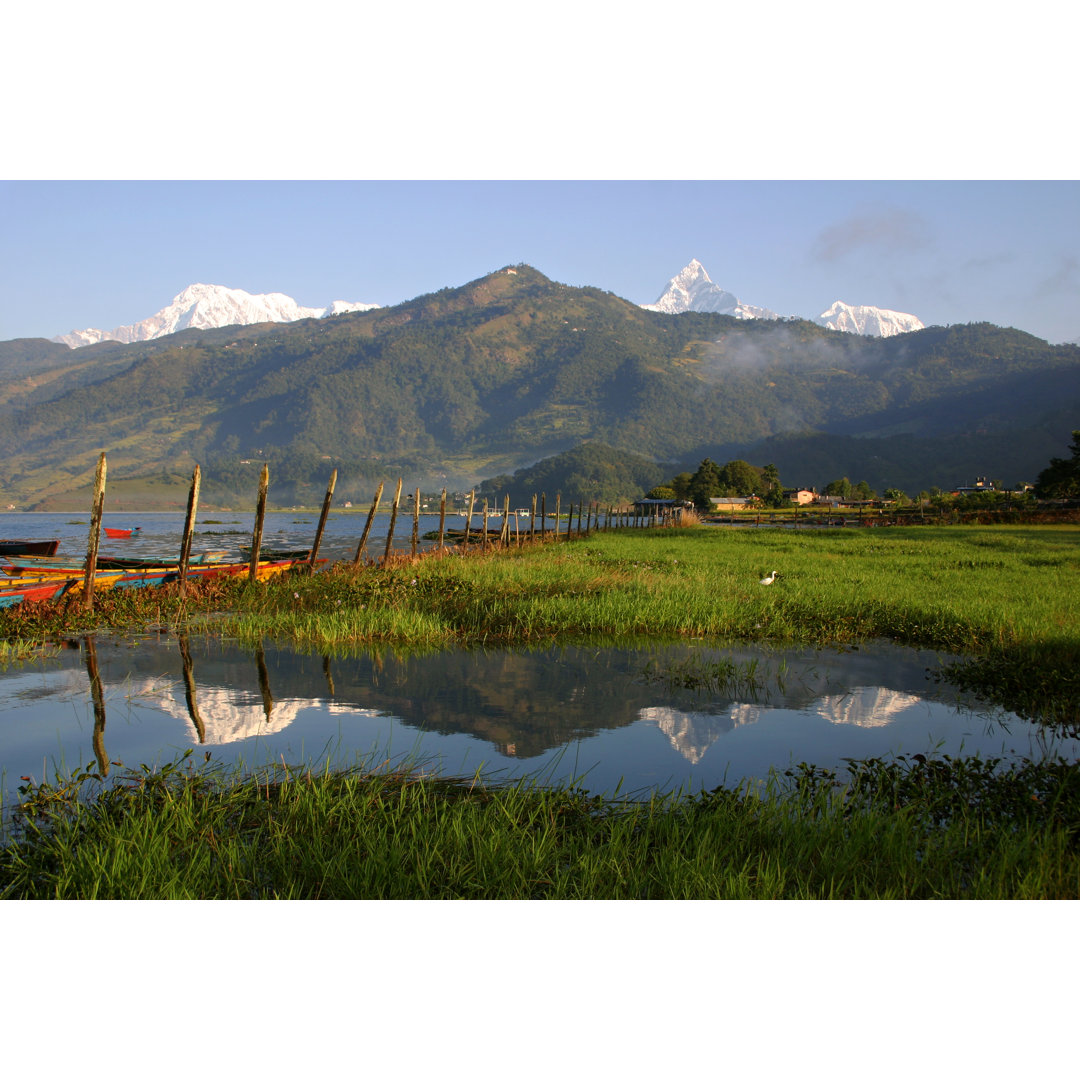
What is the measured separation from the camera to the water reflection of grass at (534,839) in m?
3.72

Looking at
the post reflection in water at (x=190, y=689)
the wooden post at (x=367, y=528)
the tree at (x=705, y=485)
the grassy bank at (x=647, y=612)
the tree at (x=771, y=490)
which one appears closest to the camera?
the post reflection in water at (x=190, y=689)

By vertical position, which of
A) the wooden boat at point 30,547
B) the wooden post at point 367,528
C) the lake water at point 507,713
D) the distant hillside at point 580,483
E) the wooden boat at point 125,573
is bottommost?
the lake water at point 507,713

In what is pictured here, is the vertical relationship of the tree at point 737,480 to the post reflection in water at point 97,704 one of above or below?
above

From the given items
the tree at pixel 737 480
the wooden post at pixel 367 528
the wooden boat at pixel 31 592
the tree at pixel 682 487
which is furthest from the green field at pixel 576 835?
the tree at pixel 737 480

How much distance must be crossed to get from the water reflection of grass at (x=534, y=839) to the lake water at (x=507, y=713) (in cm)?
61

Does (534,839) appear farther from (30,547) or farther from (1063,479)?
(1063,479)

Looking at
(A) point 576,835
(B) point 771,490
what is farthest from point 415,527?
(B) point 771,490

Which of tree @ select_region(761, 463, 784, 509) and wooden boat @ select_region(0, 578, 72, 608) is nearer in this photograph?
wooden boat @ select_region(0, 578, 72, 608)

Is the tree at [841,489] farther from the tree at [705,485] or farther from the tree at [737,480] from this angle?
the tree at [705,485]

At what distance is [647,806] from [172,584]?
12.8 metres

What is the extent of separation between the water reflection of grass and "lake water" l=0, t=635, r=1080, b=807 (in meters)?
0.61

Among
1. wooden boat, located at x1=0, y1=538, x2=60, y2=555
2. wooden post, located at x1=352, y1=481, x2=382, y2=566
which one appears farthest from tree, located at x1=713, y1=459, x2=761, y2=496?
wooden boat, located at x1=0, y1=538, x2=60, y2=555

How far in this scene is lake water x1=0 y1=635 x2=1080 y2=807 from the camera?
6125mm

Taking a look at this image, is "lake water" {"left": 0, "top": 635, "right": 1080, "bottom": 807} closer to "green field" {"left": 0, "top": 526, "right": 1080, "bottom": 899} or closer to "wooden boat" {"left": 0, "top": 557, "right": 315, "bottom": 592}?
"green field" {"left": 0, "top": 526, "right": 1080, "bottom": 899}
